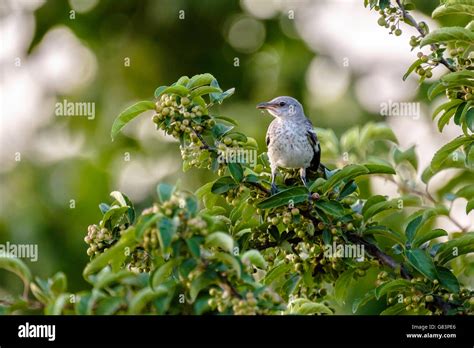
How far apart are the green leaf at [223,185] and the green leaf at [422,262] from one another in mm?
1035

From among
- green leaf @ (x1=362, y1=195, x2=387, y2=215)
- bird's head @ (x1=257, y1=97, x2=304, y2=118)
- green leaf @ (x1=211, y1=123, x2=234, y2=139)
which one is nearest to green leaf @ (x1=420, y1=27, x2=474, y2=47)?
green leaf @ (x1=362, y1=195, x2=387, y2=215)

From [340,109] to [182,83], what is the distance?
8896 millimetres

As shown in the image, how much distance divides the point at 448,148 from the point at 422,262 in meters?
0.79

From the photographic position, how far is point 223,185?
15.4 feet

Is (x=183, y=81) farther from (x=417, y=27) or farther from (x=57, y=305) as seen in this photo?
(x=57, y=305)

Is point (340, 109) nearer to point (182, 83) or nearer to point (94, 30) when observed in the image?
point (94, 30)

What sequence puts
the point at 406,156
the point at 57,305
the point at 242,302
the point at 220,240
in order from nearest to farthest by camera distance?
the point at 57,305 < the point at 242,302 < the point at 220,240 < the point at 406,156

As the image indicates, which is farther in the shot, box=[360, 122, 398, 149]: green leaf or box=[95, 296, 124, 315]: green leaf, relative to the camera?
box=[360, 122, 398, 149]: green leaf

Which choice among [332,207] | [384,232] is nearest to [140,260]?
[332,207]

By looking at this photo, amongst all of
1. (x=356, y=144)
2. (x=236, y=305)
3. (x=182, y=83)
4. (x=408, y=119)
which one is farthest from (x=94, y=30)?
(x=236, y=305)

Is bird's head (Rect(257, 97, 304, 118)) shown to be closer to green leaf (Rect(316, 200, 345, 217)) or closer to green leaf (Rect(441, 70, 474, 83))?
green leaf (Rect(316, 200, 345, 217))

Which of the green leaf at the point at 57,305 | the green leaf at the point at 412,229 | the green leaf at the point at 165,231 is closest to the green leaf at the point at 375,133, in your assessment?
the green leaf at the point at 412,229

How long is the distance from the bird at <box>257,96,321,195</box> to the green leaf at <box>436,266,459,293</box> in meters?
1.45

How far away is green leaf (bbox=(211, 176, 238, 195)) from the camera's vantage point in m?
4.68
